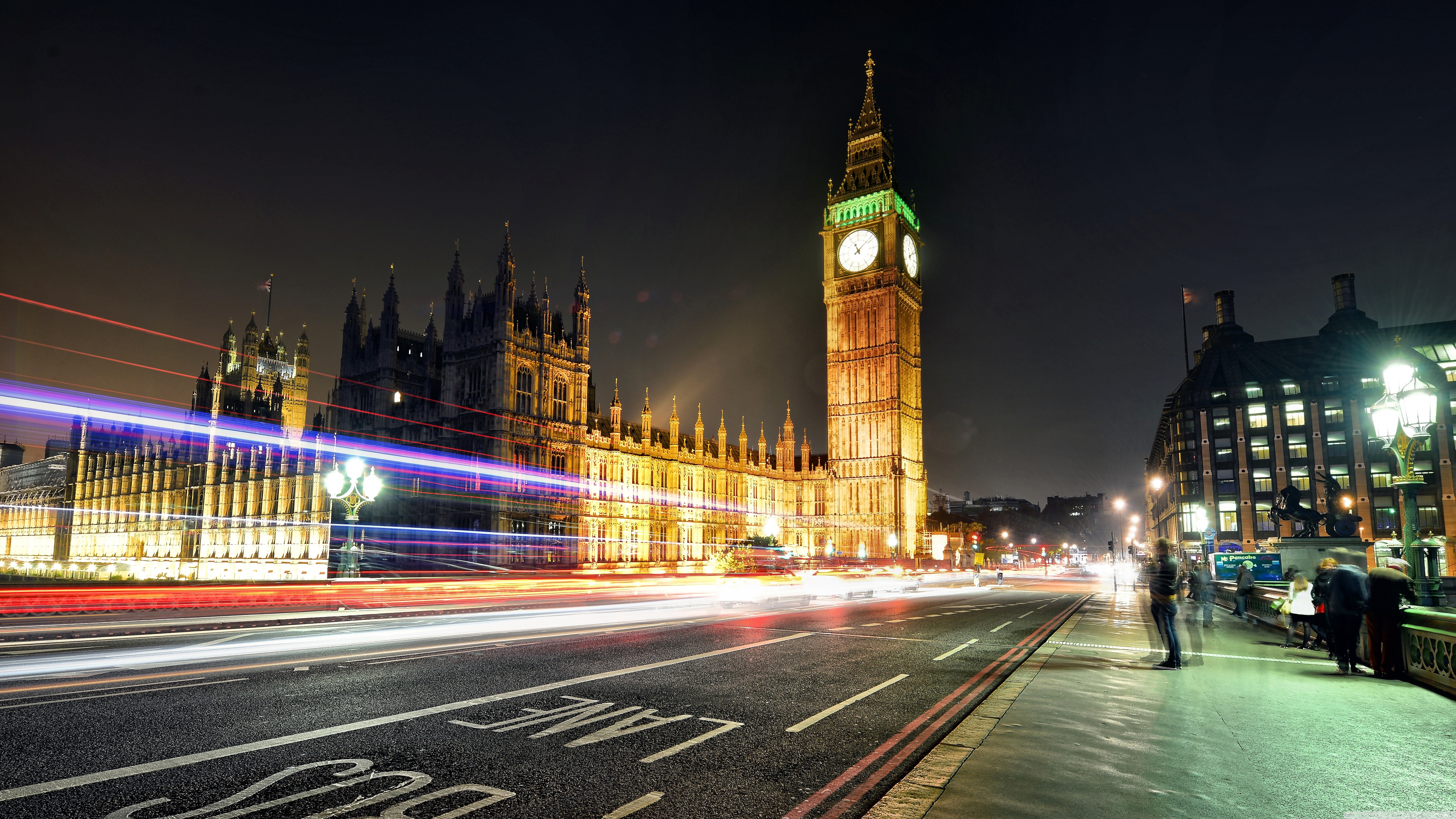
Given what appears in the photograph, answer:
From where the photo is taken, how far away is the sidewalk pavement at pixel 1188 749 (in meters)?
5.02

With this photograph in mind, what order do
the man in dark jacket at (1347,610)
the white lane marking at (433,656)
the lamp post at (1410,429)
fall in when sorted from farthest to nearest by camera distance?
the white lane marking at (433,656) < the man in dark jacket at (1347,610) < the lamp post at (1410,429)

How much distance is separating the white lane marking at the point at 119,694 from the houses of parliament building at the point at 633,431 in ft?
137

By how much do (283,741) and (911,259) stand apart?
289 feet

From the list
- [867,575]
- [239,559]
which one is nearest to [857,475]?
[867,575]

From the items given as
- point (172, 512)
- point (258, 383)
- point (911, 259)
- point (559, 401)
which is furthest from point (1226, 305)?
point (172, 512)

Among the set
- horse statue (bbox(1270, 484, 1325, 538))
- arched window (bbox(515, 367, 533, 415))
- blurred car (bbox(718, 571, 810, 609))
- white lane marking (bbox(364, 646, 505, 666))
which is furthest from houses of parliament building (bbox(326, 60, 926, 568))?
white lane marking (bbox(364, 646, 505, 666))

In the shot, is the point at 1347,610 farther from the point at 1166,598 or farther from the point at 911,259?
the point at 911,259

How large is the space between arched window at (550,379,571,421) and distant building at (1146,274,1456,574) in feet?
191

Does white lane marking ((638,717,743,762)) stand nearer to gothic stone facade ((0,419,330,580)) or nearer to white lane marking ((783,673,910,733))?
white lane marking ((783,673,910,733))

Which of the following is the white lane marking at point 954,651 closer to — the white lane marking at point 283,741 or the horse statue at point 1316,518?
the white lane marking at point 283,741

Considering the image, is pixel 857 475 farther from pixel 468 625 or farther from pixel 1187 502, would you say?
pixel 468 625

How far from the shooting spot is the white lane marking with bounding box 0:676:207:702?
8125 mm

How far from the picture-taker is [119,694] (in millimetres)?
8422

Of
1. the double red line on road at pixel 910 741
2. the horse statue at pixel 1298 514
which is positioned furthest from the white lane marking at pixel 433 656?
the horse statue at pixel 1298 514
